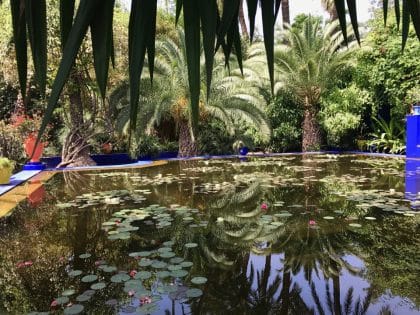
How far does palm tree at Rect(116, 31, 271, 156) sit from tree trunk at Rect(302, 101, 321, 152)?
2826 millimetres

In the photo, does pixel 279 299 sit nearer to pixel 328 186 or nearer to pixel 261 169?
pixel 328 186

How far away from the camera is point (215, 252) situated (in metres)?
4.06

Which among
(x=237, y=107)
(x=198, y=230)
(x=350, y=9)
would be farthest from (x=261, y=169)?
(x=350, y=9)

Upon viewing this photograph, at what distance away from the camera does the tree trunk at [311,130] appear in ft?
57.3

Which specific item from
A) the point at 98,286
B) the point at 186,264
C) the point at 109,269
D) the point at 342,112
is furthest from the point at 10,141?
the point at 342,112

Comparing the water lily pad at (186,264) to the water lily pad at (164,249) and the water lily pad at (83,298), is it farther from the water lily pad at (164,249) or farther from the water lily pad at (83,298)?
the water lily pad at (83,298)

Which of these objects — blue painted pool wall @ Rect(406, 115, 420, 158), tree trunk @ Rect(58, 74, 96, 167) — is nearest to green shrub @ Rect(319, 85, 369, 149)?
blue painted pool wall @ Rect(406, 115, 420, 158)

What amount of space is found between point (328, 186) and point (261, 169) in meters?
3.41

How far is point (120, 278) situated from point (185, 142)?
12.4 metres

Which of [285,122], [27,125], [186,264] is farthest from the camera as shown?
[285,122]

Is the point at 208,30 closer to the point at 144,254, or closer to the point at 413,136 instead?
the point at 144,254

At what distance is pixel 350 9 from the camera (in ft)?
2.74

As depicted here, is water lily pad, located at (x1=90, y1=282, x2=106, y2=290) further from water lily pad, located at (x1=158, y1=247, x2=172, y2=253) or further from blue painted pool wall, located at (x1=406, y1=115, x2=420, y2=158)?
blue painted pool wall, located at (x1=406, y1=115, x2=420, y2=158)

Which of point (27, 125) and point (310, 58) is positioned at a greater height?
point (310, 58)
